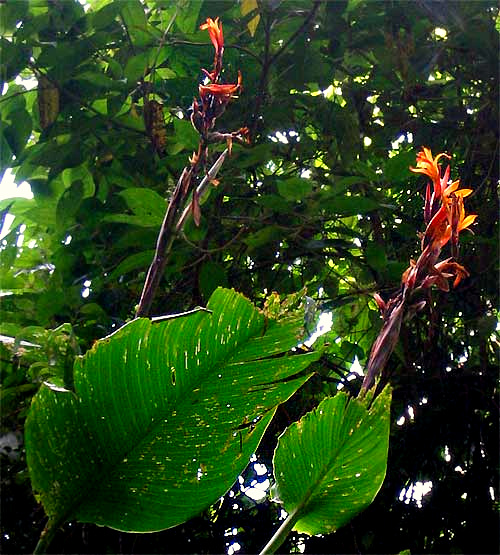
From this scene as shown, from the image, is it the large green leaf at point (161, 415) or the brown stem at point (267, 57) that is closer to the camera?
the large green leaf at point (161, 415)

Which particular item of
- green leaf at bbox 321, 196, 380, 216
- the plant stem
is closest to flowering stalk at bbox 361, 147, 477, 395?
the plant stem

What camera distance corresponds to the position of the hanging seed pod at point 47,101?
1461 mm

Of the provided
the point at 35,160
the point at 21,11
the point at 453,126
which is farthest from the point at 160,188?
the point at 453,126

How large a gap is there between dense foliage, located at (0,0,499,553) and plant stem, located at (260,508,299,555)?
85 centimetres

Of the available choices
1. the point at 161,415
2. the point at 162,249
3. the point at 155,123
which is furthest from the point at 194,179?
the point at 155,123

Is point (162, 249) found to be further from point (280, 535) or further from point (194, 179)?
point (280, 535)

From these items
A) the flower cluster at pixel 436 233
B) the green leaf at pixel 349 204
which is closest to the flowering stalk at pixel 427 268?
the flower cluster at pixel 436 233

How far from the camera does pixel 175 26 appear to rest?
1.57m

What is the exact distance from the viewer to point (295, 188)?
54.3 inches

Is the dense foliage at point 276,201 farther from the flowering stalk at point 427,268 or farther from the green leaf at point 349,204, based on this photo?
the flowering stalk at point 427,268

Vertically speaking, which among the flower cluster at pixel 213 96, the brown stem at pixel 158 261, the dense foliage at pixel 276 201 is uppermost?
the flower cluster at pixel 213 96

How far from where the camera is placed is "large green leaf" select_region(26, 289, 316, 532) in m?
0.48

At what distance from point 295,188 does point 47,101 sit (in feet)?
1.82

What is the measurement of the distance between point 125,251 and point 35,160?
291 mm
